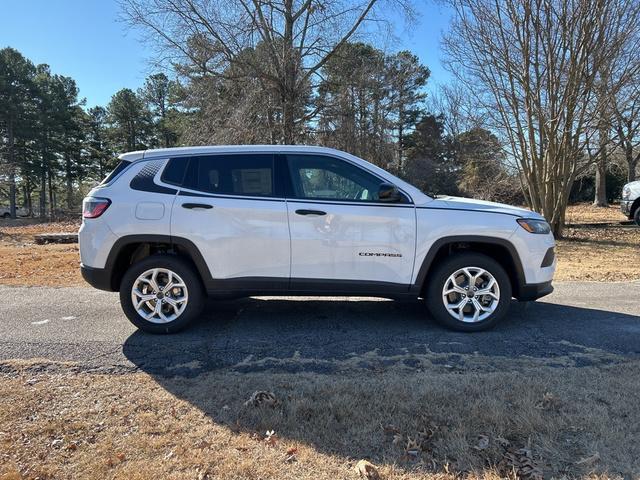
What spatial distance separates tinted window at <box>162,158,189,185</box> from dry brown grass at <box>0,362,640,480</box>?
195 cm

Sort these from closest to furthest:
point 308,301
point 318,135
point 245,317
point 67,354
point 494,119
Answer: point 67,354 < point 245,317 < point 308,301 < point 494,119 < point 318,135

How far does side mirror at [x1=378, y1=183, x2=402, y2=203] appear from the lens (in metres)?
4.41

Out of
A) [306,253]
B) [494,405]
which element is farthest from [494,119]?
[494,405]

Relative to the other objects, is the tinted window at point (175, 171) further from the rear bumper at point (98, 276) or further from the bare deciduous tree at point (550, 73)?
the bare deciduous tree at point (550, 73)

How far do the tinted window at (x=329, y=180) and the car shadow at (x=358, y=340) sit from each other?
141 cm

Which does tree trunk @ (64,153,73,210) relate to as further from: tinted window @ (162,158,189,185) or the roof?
tinted window @ (162,158,189,185)

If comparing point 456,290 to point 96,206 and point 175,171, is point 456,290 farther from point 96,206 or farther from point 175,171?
point 96,206

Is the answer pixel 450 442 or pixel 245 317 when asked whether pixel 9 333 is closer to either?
Result: pixel 245 317

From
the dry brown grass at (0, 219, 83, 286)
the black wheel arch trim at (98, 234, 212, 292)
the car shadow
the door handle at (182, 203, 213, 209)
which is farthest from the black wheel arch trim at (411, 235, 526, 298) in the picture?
the dry brown grass at (0, 219, 83, 286)

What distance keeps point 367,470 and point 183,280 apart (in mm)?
2776

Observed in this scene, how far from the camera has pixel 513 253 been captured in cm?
452

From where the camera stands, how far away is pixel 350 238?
14.6ft

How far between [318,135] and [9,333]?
1458 centimetres

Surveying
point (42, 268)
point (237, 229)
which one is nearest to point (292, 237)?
point (237, 229)
